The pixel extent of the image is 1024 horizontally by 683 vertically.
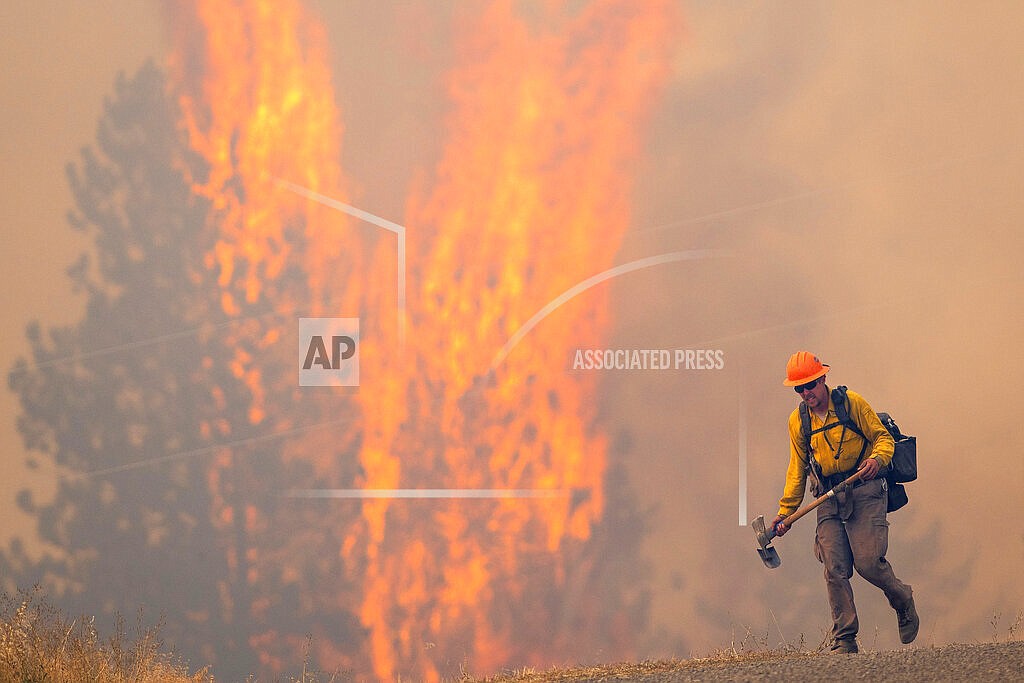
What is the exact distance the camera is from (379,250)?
9.32 metres

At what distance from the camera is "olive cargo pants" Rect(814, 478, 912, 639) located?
23.2 feet

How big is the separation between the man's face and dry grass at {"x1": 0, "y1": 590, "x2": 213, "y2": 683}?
4.62 metres

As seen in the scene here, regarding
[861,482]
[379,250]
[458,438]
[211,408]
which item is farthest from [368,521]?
[861,482]

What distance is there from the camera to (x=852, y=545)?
281 inches

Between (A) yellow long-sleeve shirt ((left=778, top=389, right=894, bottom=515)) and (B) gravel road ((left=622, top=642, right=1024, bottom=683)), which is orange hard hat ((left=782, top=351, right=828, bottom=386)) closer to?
(A) yellow long-sleeve shirt ((left=778, top=389, right=894, bottom=515))

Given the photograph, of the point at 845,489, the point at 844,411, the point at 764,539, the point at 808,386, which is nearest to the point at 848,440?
the point at 844,411

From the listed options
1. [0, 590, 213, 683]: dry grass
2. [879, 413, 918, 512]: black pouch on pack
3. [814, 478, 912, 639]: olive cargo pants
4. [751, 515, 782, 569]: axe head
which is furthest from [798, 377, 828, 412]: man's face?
[0, 590, 213, 683]: dry grass

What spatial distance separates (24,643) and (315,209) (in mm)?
3931

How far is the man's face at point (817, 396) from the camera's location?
279 inches

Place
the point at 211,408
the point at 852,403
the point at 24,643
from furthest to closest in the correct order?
the point at 211,408 < the point at 24,643 < the point at 852,403

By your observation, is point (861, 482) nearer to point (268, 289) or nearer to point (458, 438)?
point (458, 438)
